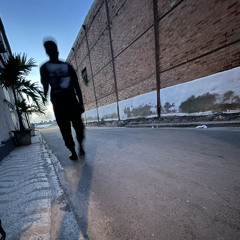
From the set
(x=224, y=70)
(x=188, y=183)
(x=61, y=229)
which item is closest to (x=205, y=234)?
(x=188, y=183)

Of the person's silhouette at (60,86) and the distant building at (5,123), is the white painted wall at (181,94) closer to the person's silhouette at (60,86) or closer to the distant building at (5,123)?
the person's silhouette at (60,86)

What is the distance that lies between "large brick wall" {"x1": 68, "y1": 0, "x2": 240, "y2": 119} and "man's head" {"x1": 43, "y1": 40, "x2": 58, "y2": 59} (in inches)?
148

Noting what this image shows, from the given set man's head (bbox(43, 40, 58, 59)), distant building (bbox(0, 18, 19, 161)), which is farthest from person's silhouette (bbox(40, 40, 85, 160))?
distant building (bbox(0, 18, 19, 161))

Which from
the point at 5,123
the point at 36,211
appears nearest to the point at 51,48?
the point at 36,211

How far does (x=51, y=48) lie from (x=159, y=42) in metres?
4.05

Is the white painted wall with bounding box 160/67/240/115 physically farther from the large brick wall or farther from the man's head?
the man's head

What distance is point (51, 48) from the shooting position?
4.92 ft

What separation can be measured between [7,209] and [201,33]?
4.97 metres

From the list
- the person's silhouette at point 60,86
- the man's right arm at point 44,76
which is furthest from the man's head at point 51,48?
the man's right arm at point 44,76

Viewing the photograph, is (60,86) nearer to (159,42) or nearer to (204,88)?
(204,88)

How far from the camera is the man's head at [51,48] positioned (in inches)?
58.0

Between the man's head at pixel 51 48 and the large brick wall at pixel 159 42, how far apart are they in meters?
3.75

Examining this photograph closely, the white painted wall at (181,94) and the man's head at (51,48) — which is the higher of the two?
the man's head at (51,48)

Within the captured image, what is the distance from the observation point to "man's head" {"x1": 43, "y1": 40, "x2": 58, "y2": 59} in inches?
58.0
